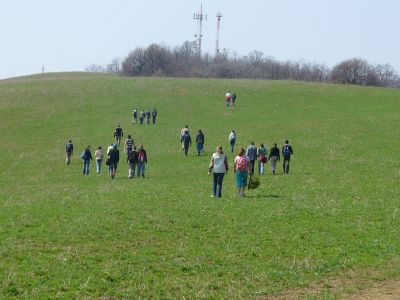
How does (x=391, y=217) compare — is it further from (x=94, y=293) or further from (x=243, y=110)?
(x=243, y=110)

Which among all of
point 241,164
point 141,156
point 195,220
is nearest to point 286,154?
point 141,156

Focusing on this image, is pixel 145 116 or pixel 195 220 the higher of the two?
pixel 145 116

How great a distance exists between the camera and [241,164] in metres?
20.0

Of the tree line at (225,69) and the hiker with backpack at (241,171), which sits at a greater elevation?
the tree line at (225,69)

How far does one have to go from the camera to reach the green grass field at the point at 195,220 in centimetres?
1013

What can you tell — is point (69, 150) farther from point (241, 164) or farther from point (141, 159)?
point (241, 164)

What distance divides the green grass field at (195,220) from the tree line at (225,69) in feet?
257

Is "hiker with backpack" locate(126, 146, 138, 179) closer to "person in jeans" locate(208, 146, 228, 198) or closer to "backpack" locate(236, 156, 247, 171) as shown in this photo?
"person in jeans" locate(208, 146, 228, 198)

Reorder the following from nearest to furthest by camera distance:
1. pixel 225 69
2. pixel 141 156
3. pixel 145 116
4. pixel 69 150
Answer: pixel 141 156
pixel 69 150
pixel 145 116
pixel 225 69

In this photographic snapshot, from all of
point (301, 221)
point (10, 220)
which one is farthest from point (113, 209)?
point (301, 221)

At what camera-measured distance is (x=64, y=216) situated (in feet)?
51.2

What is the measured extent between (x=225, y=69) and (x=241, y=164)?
110 meters

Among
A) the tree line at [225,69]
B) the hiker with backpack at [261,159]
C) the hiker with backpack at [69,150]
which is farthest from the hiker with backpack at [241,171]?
the tree line at [225,69]

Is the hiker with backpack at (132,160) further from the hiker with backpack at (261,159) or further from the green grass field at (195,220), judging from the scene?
the hiker with backpack at (261,159)
